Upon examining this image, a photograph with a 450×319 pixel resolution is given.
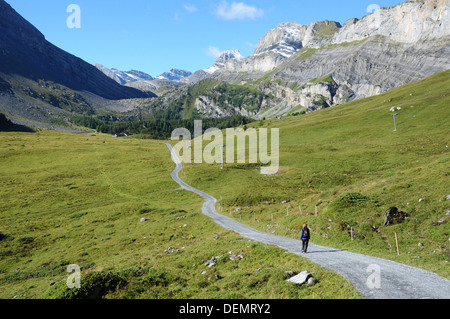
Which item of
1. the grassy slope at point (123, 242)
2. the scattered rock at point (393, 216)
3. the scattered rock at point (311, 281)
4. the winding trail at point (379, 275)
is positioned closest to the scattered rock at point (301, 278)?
the scattered rock at point (311, 281)

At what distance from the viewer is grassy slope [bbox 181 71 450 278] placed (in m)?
22.7

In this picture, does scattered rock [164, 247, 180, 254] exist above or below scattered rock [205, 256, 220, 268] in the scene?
below

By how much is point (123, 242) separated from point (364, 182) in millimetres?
36103

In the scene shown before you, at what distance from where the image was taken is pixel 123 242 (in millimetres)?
37312

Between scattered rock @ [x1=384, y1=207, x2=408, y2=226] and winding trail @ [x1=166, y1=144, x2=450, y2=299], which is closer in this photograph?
winding trail @ [x1=166, y1=144, x2=450, y2=299]

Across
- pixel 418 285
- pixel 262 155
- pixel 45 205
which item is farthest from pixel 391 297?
pixel 262 155

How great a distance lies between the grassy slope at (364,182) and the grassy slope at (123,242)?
7.29 m

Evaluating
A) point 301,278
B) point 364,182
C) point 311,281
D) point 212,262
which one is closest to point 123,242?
point 212,262

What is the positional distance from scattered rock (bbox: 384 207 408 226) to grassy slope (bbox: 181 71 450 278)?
659 mm

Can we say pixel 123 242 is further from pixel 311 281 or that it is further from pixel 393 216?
pixel 393 216

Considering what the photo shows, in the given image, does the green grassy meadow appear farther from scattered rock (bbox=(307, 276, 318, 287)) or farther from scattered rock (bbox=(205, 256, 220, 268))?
scattered rock (bbox=(205, 256, 220, 268))

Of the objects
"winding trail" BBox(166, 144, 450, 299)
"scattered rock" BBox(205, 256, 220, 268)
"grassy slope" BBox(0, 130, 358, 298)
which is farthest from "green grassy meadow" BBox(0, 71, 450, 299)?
"winding trail" BBox(166, 144, 450, 299)

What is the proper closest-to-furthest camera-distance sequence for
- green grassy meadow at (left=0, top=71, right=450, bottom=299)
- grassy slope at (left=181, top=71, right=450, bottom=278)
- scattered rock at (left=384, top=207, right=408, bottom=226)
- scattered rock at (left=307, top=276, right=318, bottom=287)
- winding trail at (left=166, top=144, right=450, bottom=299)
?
winding trail at (left=166, top=144, right=450, bottom=299) < scattered rock at (left=307, top=276, right=318, bottom=287) < green grassy meadow at (left=0, top=71, right=450, bottom=299) < grassy slope at (left=181, top=71, right=450, bottom=278) < scattered rock at (left=384, top=207, right=408, bottom=226)
